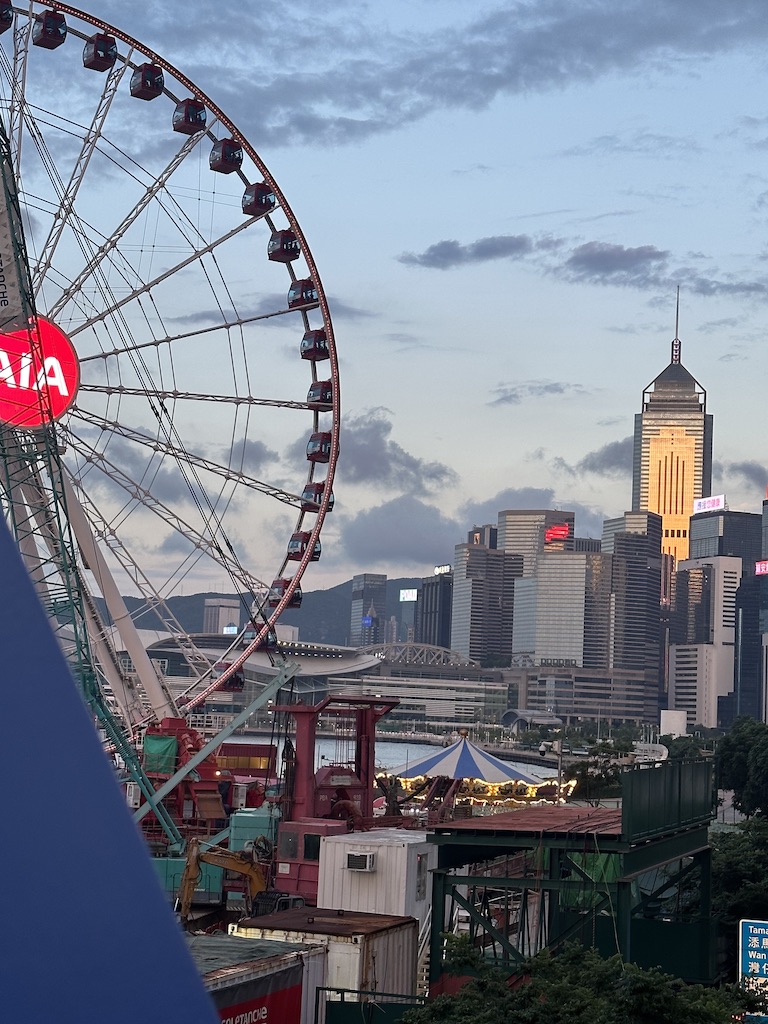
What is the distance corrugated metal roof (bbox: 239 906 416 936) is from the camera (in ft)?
80.0

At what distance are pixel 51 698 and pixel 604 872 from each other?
Answer: 23285mm

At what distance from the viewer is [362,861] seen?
31406mm

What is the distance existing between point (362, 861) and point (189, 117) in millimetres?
26982

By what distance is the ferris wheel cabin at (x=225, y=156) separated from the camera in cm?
4897

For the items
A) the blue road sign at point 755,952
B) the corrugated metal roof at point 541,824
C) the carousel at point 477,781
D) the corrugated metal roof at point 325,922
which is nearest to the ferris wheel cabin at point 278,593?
the carousel at point 477,781

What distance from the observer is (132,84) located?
47438 mm

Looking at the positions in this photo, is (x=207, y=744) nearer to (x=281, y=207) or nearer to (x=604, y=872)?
(x=281, y=207)

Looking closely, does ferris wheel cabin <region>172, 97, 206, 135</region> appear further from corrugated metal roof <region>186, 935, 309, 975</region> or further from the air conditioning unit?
corrugated metal roof <region>186, 935, 309, 975</region>

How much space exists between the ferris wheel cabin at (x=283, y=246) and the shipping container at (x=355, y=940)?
2817 centimetres

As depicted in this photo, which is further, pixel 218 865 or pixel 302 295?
pixel 302 295

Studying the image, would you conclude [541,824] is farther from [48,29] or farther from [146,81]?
[48,29]

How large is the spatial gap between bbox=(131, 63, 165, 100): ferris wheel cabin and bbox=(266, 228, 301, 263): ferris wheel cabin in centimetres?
616

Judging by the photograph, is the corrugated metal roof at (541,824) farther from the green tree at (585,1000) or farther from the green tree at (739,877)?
the green tree at (739,877)

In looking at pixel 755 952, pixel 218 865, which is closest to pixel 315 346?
pixel 218 865
